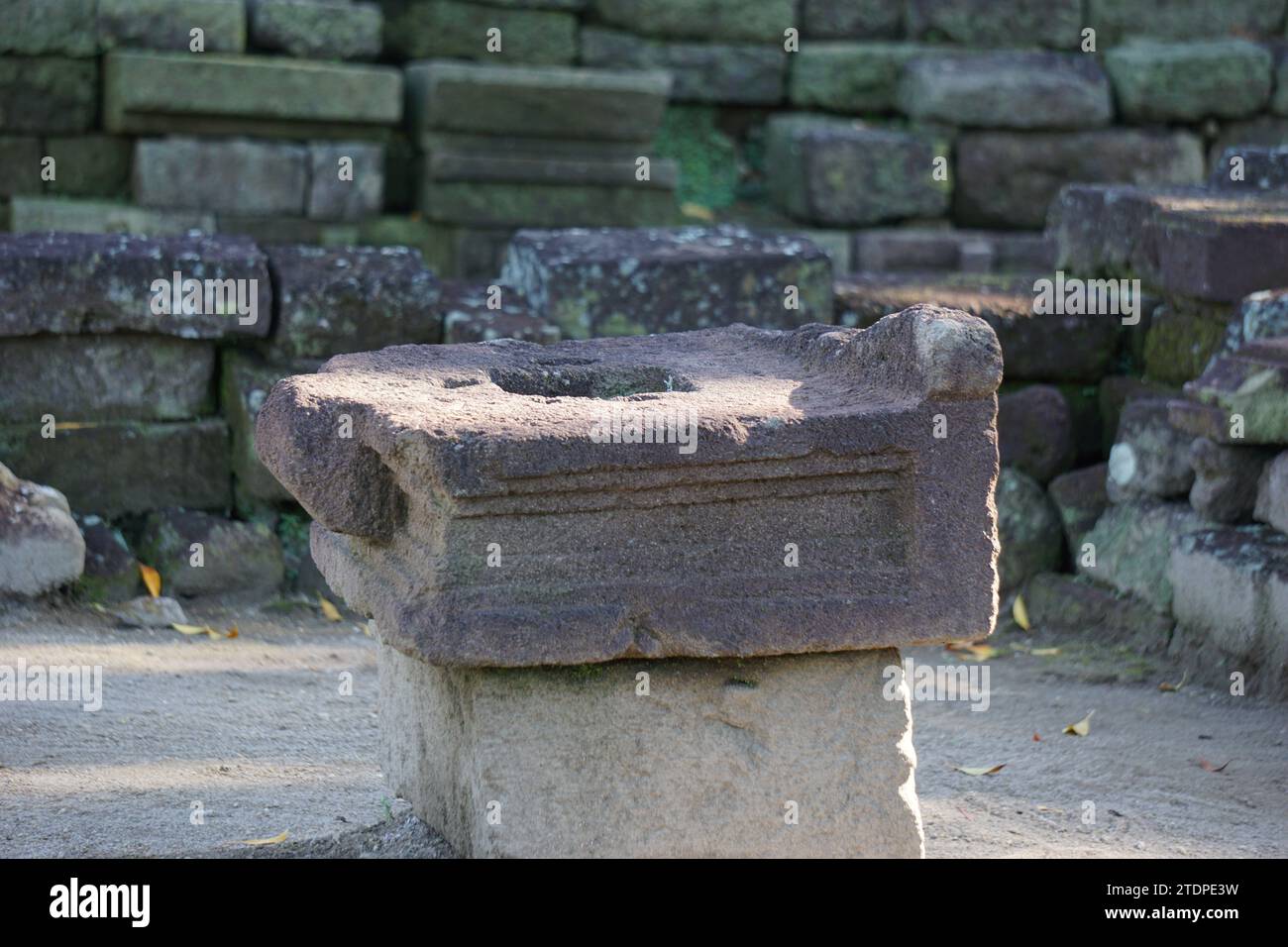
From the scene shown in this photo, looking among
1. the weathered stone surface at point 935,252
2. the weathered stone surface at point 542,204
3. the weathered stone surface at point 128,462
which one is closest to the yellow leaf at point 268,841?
the weathered stone surface at point 128,462

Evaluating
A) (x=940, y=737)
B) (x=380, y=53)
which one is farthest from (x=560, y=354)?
(x=380, y=53)

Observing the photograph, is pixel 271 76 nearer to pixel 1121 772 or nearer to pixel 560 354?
pixel 560 354

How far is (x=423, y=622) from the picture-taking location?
2693mm

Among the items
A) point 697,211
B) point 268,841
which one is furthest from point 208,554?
point 697,211

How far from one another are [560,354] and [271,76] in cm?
407

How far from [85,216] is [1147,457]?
4286 mm

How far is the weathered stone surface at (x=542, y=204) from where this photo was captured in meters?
7.29

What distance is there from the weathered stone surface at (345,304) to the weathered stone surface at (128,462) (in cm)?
39

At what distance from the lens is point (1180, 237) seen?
5172 millimetres

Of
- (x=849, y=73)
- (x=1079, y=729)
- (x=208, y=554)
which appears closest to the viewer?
(x=1079, y=729)

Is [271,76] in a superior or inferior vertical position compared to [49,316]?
superior

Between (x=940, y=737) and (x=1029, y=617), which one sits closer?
(x=940, y=737)

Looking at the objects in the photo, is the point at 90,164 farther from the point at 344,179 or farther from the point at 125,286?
the point at 125,286

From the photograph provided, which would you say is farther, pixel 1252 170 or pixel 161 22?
pixel 161 22
